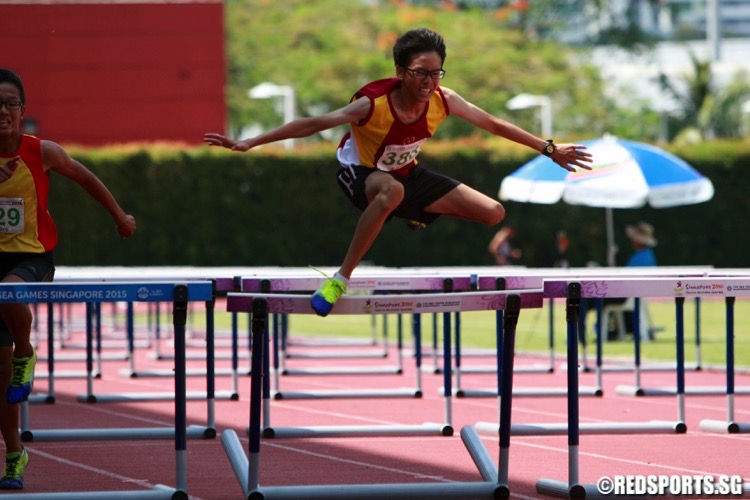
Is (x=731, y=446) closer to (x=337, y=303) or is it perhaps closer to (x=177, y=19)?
(x=337, y=303)

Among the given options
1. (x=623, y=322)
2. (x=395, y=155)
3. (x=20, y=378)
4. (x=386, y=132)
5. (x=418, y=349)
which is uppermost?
(x=386, y=132)

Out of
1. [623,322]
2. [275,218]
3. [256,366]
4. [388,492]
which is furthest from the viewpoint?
[275,218]

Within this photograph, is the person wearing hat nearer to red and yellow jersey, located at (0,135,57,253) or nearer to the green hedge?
the green hedge

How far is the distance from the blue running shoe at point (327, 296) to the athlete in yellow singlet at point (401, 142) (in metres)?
0.04

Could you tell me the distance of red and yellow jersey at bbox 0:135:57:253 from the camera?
22.9ft

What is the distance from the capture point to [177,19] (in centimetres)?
3662

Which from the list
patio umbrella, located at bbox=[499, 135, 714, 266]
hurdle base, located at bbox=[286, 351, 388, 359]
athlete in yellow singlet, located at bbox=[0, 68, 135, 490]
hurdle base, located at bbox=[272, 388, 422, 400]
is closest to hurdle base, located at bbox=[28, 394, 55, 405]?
hurdle base, located at bbox=[272, 388, 422, 400]

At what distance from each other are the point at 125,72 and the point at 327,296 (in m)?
30.9

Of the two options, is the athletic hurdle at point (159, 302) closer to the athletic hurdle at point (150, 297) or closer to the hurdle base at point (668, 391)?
the athletic hurdle at point (150, 297)

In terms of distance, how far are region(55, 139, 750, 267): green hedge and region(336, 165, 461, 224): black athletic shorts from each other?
21.1 metres

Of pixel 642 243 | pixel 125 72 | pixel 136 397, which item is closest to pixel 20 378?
pixel 136 397

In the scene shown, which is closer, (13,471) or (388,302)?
(388,302)

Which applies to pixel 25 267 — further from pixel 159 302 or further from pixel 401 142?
pixel 159 302

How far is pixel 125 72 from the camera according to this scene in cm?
3662
